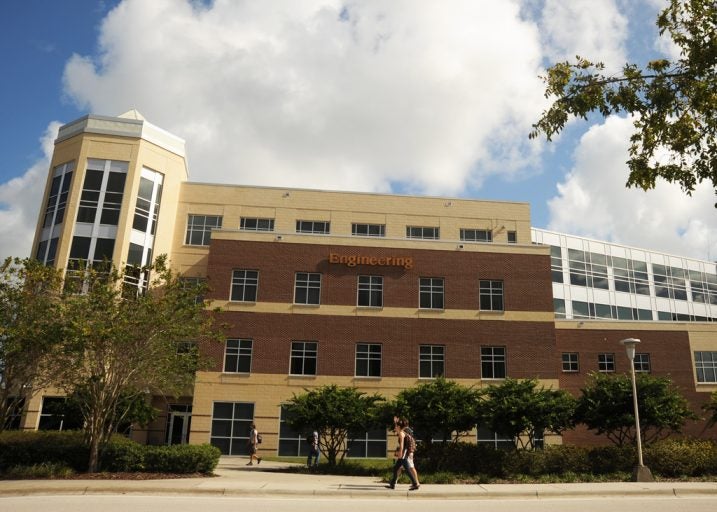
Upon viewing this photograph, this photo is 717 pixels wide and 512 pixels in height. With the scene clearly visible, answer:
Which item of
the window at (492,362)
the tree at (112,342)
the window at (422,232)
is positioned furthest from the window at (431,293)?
the tree at (112,342)

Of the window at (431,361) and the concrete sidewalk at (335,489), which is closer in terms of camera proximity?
the concrete sidewalk at (335,489)

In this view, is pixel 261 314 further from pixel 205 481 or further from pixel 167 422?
pixel 205 481

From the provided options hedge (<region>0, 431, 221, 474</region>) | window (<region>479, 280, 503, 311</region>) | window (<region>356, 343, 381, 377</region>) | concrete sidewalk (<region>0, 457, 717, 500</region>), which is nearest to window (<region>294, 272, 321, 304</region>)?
window (<region>356, 343, 381, 377</region>)

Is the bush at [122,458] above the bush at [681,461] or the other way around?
the other way around

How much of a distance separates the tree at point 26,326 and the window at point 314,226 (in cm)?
1880

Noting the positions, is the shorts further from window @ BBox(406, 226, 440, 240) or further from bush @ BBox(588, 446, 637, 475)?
window @ BBox(406, 226, 440, 240)

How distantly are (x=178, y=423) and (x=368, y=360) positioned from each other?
442 inches

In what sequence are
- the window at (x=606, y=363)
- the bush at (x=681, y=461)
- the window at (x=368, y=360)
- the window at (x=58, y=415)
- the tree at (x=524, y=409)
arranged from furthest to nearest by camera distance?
the window at (x=606, y=363), the window at (x=368, y=360), the window at (x=58, y=415), the tree at (x=524, y=409), the bush at (x=681, y=461)

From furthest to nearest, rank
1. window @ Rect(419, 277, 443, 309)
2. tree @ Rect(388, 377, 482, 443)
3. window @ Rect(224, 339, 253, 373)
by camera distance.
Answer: window @ Rect(419, 277, 443, 309)
window @ Rect(224, 339, 253, 373)
tree @ Rect(388, 377, 482, 443)

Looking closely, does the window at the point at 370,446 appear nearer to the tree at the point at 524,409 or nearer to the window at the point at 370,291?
the window at the point at 370,291

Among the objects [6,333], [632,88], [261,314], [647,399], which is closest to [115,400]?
[6,333]

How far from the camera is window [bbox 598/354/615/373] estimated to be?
35688 mm

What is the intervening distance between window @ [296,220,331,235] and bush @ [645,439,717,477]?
→ 2294cm

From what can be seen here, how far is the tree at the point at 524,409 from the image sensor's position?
21594 mm
